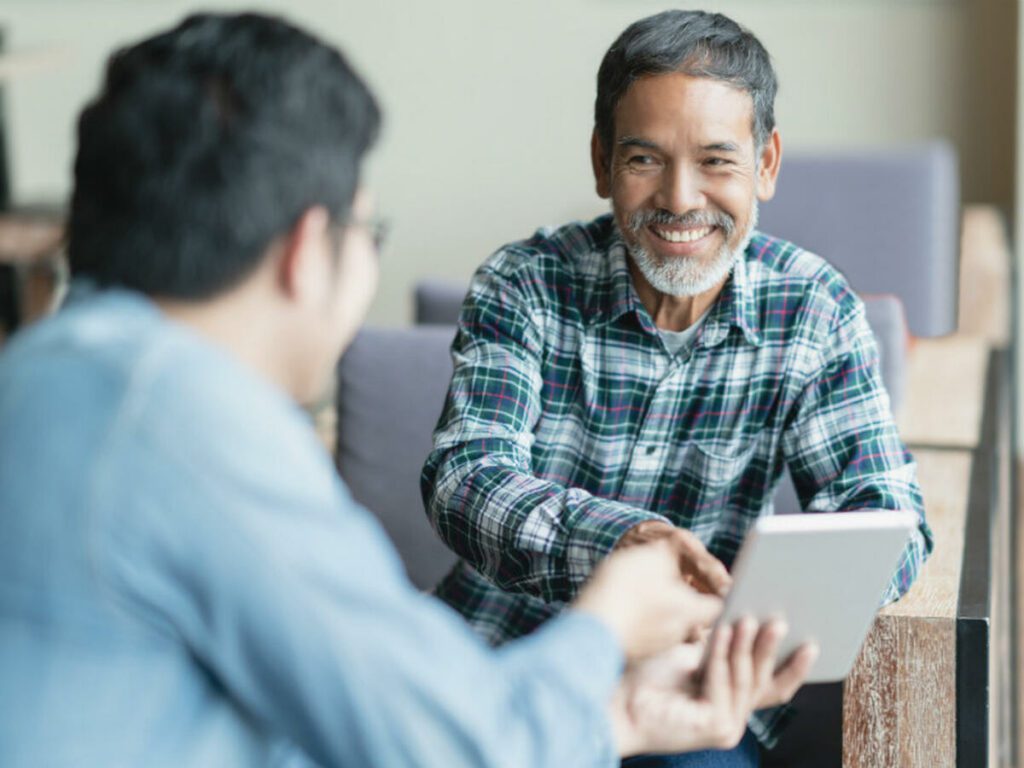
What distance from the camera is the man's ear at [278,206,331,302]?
100cm

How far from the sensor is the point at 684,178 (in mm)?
1650

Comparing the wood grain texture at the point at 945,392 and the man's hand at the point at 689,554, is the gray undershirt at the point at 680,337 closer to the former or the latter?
the man's hand at the point at 689,554

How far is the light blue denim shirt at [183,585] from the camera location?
0.89m

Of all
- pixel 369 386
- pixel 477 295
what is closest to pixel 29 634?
pixel 477 295

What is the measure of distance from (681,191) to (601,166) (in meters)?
0.16

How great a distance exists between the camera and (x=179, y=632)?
3.02ft

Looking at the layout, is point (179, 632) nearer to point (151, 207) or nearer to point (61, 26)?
point (151, 207)

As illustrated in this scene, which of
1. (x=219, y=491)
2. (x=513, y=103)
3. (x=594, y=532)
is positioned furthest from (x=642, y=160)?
(x=513, y=103)

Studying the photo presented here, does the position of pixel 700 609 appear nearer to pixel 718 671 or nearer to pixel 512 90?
pixel 718 671

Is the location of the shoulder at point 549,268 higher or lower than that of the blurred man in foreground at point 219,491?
lower

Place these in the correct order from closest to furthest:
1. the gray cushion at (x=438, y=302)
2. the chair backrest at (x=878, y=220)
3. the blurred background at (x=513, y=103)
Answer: the gray cushion at (x=438, y=302) → the chair backrest at (x=878, y=220) → the blurred background at (x=513, y=103)

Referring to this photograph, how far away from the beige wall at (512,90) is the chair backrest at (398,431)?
2.32 metres

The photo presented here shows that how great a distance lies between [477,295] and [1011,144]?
3105 mm

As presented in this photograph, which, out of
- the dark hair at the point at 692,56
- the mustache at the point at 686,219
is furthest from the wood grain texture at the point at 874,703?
the dark hair at the point at 692,56
